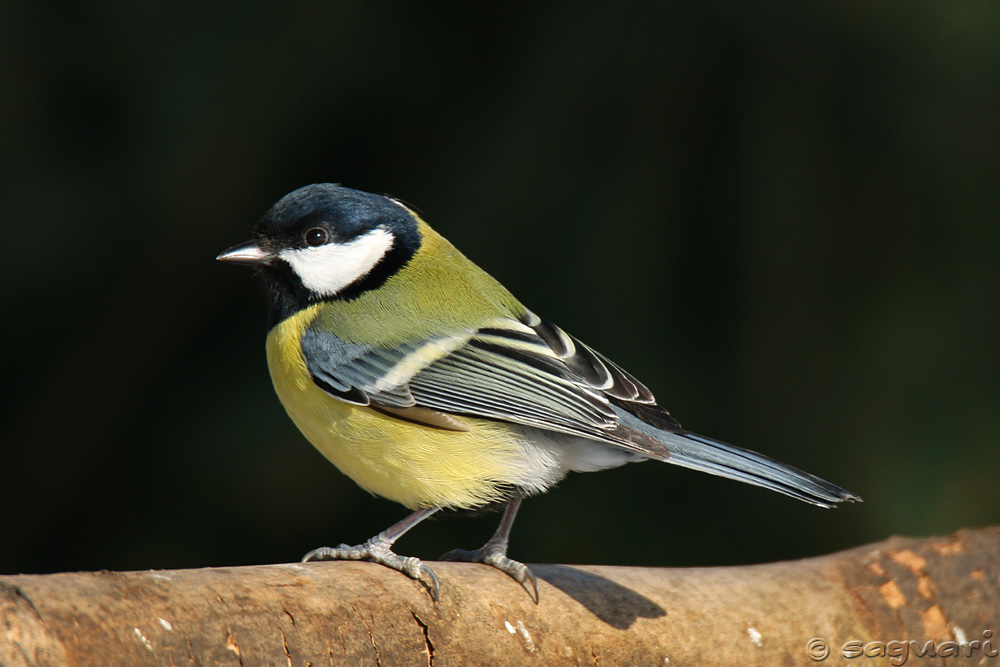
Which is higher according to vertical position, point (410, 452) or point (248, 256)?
point (248, 256)

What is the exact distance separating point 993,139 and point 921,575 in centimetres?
126

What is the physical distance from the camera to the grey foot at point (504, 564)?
1.63m

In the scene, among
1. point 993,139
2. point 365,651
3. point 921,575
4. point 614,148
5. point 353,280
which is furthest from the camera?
point 614,148

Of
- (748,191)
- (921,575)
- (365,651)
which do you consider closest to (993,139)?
(748,191)

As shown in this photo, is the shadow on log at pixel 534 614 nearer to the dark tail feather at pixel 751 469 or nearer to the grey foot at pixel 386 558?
the grey foot at pixel 386 558

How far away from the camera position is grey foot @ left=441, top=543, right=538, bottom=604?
64.1 inches

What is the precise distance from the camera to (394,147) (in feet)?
9.30

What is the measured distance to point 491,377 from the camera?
74.2 inches

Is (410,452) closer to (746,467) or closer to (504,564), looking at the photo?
(504,564)

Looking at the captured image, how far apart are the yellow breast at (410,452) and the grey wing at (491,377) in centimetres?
4

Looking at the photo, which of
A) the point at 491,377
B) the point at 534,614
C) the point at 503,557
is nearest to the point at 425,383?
the point at 491,377

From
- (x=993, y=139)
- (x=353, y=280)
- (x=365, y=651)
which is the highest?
(x=993, y=139)

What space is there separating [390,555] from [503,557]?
217 mm

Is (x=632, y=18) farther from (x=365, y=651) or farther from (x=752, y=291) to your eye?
(x=365, y=651)
